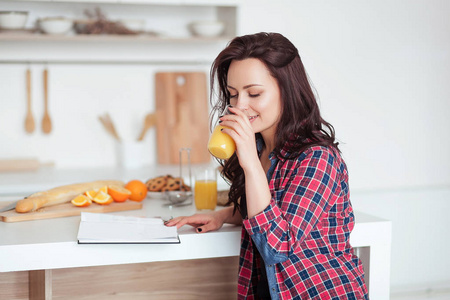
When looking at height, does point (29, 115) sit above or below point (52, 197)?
above

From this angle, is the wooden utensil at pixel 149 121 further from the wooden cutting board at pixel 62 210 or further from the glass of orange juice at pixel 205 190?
the glass of orange juice at pixel 205 190

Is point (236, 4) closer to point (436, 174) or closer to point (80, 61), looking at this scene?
point (80, 61)

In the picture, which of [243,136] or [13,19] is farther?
[13,19]

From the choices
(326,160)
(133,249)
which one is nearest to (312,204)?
(326,160)

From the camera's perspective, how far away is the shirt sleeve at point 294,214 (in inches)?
50.8

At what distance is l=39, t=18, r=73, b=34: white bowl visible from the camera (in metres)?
3.05

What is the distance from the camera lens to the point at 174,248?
60.5 inches

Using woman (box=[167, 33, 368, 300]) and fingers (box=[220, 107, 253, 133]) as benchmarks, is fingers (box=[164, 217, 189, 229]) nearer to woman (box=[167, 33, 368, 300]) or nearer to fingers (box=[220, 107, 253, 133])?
woman (box=[167, 33, 368, 300])

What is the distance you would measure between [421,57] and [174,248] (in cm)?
262

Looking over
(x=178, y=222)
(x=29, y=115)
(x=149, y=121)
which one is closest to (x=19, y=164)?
(x=29, y=115)

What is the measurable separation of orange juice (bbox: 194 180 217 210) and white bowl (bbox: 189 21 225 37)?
5.31ft

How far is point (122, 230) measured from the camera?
1.52m

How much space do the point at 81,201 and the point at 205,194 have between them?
0.38 metres

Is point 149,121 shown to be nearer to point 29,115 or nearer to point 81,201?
point 29,115
